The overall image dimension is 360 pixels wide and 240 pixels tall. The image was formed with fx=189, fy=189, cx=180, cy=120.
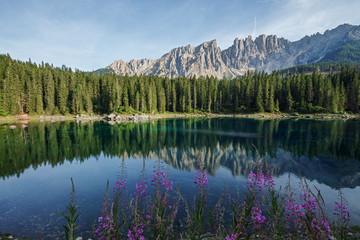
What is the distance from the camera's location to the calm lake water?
1424cm

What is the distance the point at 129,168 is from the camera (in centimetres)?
2528

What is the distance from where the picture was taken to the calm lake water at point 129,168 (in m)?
14.2

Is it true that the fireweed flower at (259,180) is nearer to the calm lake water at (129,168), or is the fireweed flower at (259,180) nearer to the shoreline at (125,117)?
the calm lake water at (129,168)

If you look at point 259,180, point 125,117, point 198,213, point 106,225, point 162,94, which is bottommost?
point 198,213

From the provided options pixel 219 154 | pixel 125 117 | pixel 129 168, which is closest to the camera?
pixel 129 168

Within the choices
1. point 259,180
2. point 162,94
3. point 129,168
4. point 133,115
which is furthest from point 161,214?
point 162,94

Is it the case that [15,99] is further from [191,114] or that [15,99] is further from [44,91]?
[191,114]

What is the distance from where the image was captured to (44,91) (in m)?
102

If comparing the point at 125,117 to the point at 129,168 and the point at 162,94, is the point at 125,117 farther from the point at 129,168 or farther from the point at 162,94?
the point at 129,168

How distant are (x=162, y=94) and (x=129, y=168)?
303ft

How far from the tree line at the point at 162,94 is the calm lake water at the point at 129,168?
67771mm

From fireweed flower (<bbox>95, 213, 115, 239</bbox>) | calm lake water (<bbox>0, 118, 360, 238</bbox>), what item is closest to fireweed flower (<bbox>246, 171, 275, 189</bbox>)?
calm lake water (<bbox>0, 118, 360, 238</bbox>)

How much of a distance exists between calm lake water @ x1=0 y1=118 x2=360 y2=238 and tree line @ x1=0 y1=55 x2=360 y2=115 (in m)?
67.8

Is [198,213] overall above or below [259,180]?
below
